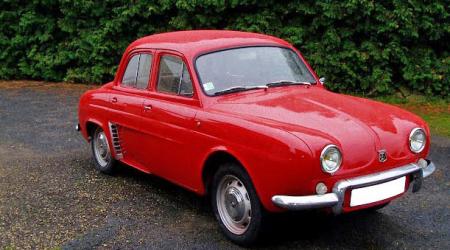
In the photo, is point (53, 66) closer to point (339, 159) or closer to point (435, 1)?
point (435, 1)

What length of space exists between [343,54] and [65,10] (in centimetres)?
701

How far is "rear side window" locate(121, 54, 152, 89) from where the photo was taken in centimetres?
588

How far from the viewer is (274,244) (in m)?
4.57

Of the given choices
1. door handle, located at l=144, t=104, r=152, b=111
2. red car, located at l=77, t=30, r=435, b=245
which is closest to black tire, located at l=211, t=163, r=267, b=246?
red car, located at l=77, t=30, r=435, b=245

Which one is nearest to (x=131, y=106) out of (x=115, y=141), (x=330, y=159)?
(x=115, y=141)

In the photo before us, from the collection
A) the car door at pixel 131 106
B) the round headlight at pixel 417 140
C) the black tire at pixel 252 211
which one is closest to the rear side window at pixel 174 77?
the car door at pixel 131 106

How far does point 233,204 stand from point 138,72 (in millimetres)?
2146

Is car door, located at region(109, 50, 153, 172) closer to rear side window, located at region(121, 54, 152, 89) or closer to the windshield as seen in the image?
rear side window, located at region(121, 54, 152, 89)

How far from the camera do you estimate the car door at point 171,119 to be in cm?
504

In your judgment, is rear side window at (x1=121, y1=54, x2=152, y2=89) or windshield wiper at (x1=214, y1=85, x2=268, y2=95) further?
rear side window at (x1=121, y1=54, x2=152, y2=89)

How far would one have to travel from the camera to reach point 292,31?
11.3 meters

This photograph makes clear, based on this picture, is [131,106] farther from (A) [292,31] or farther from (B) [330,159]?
(A) [292,31]

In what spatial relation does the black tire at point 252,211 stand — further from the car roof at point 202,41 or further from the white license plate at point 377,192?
the car roof at point 202,41

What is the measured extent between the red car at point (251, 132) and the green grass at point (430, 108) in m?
4.26
